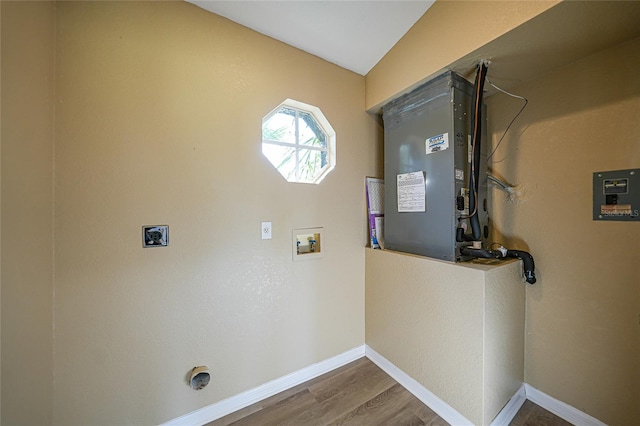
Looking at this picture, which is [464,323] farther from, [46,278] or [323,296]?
[46,278]

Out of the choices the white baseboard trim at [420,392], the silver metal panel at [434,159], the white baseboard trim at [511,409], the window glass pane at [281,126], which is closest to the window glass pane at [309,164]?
the window glass pane at [281,126]

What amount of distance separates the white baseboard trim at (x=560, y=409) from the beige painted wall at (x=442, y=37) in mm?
2180

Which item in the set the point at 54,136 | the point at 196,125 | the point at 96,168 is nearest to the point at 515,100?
the point at 196,125

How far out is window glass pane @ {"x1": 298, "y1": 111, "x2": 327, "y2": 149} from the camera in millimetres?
1787

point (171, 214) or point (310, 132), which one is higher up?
point (310, 132)

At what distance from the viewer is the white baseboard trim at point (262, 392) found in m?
1.32

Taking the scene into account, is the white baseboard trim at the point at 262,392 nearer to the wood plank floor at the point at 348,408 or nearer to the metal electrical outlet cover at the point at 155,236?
the wood plank floor at the point at 348,408

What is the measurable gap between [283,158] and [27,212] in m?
1.28

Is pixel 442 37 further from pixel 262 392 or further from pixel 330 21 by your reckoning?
pixel 262 392

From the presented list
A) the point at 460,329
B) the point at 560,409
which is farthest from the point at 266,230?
the point at 560,409

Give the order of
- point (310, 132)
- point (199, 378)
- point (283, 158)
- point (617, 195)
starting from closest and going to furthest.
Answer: point (617, 195) < point (199, 378) < point (283, 158) < point (310, 132)

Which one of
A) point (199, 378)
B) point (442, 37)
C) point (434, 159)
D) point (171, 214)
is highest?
point (442, 37)

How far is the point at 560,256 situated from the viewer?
137 cm

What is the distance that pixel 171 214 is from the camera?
1250mm
